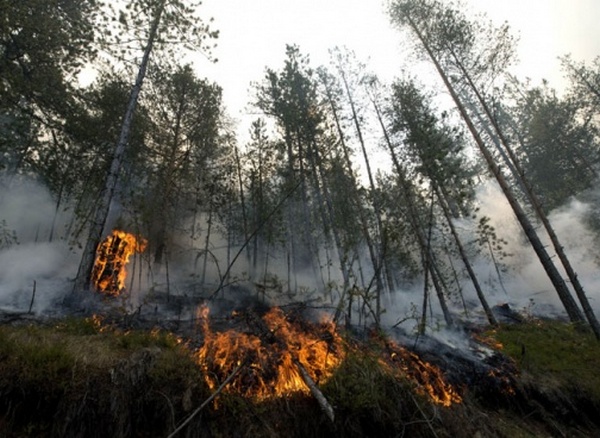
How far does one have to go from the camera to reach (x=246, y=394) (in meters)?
5.17

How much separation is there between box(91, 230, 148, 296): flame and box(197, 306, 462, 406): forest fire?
675 centimetres

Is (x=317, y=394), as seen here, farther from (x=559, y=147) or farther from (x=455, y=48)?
(x=559, y=147)

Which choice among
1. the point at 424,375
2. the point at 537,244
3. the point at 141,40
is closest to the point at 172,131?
the point at 141,40

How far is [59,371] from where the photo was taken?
4.67m

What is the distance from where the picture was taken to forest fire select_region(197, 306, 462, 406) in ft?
17.8

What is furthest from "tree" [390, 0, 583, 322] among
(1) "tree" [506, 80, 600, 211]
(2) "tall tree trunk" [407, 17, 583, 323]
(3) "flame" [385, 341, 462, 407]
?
(1) "tree" [506, 80, 600, 211]

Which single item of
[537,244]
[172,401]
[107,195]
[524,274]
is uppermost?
[107,195]

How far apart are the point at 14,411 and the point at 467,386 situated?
8.75 metres

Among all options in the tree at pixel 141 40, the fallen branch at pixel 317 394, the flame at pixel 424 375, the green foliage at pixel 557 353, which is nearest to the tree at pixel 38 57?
the tree at pixel 141 40

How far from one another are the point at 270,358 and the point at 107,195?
7.71 m

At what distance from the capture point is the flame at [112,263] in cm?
1123

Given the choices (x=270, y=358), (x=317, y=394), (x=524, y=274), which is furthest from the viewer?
(x=524, y=274)

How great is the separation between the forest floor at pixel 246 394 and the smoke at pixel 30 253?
1.84m

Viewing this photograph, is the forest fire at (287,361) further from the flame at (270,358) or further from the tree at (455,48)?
the tree at (455,48)
